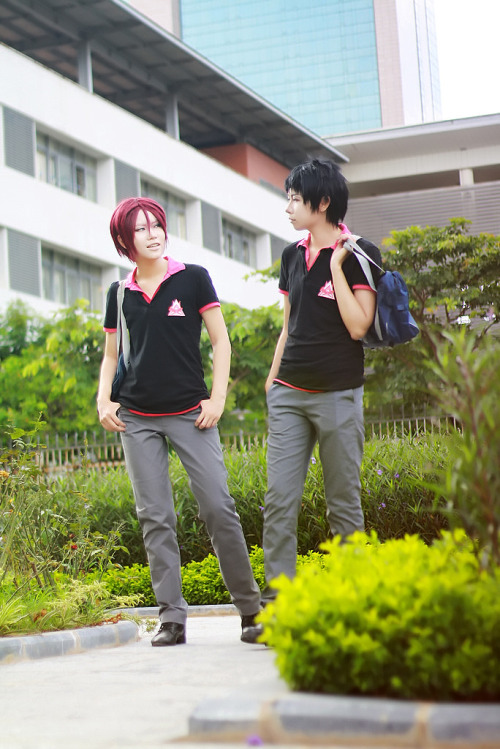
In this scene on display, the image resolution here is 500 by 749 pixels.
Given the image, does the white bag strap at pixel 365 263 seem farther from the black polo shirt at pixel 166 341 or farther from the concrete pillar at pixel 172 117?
the concrete pillar at pixel 172 117

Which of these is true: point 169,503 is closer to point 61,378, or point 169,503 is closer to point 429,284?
point 429,284

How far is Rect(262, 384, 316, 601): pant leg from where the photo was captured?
4.84 m

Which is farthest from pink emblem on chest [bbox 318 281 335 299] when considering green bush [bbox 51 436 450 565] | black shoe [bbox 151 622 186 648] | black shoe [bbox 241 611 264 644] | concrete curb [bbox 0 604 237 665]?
green bush [bbox 51 436 450 565]

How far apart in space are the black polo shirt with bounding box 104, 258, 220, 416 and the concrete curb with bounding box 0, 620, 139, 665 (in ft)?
3.76

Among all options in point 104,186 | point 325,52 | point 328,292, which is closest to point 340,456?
point 328,292

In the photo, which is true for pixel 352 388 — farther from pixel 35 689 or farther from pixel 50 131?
pixel 50 131

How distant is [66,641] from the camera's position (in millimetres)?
5348

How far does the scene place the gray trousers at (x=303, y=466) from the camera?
15.8 ft

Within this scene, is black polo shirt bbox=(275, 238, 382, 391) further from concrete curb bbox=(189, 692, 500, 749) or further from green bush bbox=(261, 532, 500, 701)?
concrete curb bbox=(189, 692, 500, 749)

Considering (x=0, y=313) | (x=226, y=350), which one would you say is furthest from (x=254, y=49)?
(x=226, y=350)

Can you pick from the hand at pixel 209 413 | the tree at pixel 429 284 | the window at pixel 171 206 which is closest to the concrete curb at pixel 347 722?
the hand at pixel 209 413

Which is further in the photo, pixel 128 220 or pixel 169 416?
pixel 128 220

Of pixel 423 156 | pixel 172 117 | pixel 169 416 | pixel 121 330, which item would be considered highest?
pixel 423 156

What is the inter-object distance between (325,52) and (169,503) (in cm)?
13590
